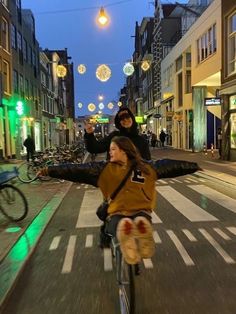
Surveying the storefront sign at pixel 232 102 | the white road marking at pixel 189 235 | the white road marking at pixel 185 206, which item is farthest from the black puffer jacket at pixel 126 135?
the storefront sign at pixel 232 102

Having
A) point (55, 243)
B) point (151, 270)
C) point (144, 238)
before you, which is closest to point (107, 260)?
point (151, 270)

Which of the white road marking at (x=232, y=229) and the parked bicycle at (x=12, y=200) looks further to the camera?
the parked bicycle at (x=12, y=200)

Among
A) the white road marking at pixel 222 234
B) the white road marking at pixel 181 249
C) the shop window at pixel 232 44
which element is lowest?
the white road marking at pixel 222 234

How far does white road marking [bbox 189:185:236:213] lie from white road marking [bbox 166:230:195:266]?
111 inches

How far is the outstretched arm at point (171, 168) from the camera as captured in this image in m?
4.95

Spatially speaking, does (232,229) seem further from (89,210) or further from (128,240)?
(128,240)

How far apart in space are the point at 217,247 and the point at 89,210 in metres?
4.62

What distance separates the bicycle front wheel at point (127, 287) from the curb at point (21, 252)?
1327mm

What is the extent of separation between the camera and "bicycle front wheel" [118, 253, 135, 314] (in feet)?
14.2

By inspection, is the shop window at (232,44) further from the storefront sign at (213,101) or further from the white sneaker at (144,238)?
the white sneaker at (144,238)

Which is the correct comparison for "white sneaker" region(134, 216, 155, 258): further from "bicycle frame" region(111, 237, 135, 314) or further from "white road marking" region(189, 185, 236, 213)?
"white road marking" region(189, 185, 236, 213)

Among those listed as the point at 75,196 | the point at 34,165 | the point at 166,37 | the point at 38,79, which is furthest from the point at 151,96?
the point at 75,196

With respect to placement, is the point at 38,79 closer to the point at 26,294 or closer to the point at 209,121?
the point at 209,121

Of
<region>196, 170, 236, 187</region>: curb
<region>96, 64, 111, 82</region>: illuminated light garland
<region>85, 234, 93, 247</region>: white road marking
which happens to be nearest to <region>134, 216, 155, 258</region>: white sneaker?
<region>85, 234, 93, 247</region>: white road marking
